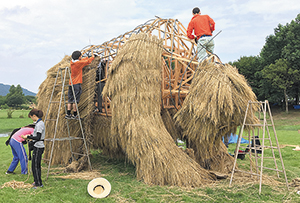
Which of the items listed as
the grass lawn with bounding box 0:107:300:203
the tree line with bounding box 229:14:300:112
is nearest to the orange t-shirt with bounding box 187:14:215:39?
the grass lawn with bounding box 0:107:300:203

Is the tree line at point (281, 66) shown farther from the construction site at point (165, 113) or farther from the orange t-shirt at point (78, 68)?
the orange t-shirt at point (78, 68)

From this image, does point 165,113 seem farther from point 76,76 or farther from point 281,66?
point 281,66

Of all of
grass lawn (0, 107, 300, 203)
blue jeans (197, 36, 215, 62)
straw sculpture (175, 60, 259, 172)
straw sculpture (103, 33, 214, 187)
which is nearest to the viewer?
grass lawn (0, 107, 300, 203)

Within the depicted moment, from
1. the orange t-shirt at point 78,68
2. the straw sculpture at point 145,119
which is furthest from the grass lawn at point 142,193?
the orange t-shirt at point 78,68

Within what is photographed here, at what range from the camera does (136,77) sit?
5.75m

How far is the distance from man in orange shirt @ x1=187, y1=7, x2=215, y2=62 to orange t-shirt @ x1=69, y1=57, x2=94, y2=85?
2780 mm

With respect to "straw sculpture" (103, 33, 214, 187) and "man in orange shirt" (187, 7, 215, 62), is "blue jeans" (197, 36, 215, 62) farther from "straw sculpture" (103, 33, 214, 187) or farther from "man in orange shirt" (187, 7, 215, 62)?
"straw sculpture" (103, 33, 214, 187)

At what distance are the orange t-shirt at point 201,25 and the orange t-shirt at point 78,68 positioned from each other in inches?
109

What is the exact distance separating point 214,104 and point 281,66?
26.0m

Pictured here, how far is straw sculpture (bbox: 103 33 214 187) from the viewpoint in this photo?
5.24 m

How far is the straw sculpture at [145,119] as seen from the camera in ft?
17.2

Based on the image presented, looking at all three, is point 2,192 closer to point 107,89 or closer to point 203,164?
point 107,89

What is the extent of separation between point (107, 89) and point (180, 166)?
2.44 meters

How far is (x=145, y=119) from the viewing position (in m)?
5.59
